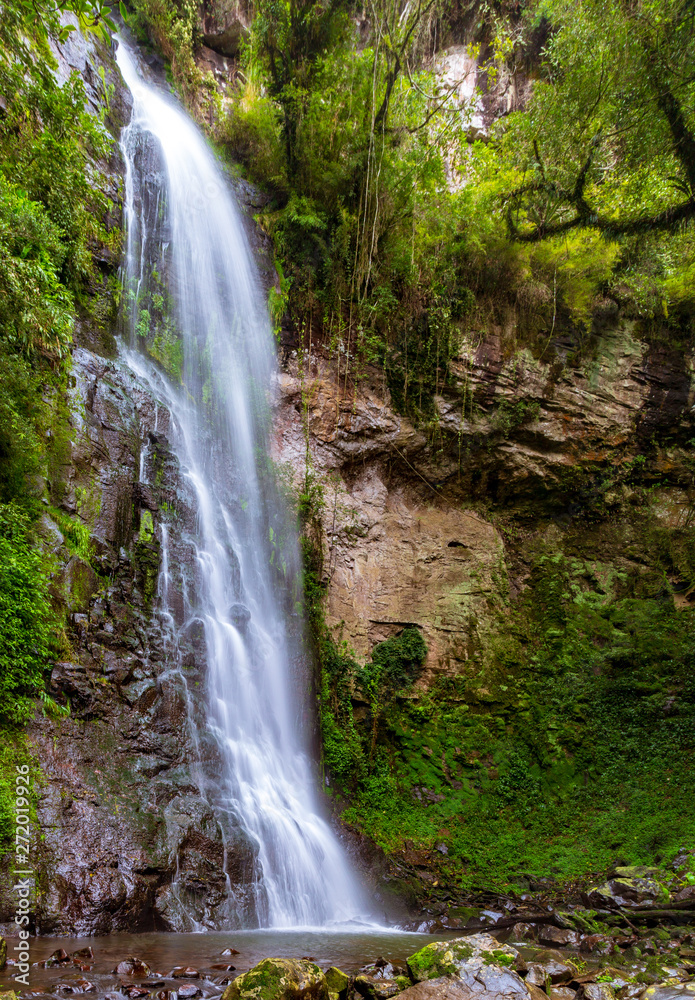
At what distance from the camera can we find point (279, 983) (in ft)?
11.5

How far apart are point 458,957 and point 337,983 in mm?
843

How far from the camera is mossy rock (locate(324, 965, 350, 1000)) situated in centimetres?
395

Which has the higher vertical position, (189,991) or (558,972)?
(189,991)

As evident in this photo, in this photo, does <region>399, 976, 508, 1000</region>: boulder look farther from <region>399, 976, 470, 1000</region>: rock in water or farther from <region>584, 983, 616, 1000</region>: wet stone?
<region>584, 983, 616, 1000</region>: wet stone

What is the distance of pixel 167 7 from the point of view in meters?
14.3

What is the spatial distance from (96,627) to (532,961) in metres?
5.44

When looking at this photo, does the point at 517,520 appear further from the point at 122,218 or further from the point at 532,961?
the point at 122,218

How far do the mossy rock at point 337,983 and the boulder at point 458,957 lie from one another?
0.49 metres

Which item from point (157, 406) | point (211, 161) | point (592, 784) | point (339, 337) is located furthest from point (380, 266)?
point (592, 784)

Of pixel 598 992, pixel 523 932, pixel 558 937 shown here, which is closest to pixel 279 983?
pixel 598 992

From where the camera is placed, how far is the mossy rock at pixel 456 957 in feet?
13.0

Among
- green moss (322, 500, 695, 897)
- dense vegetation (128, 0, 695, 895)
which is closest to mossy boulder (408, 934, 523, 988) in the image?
green moss (322, 500, 695, 897)

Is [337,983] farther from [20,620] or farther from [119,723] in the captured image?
[20,620]

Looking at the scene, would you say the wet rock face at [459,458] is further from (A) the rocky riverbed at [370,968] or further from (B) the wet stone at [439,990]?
(B) the wet stone at [439,990]
